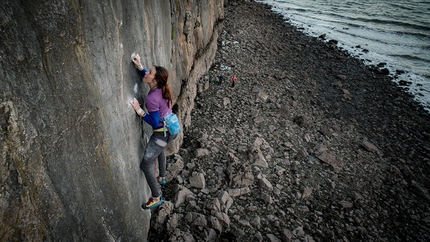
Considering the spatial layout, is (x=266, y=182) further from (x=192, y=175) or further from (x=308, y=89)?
(x=308, y=89)

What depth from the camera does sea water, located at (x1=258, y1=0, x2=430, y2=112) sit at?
20195 millimetres

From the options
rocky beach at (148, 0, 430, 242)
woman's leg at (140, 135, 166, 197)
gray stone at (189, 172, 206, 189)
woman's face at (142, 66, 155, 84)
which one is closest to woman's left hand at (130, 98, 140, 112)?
woman's face at (142, 66, 155, 84)

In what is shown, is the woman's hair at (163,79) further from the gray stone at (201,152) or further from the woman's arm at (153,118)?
the gray stone at (201,152)

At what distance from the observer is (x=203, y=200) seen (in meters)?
7.00

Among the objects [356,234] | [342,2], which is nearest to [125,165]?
[356,234]

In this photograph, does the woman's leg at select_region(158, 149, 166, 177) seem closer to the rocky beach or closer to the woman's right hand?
the rocky beach

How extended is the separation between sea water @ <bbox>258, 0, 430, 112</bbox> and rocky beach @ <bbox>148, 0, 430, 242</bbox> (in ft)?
15.8

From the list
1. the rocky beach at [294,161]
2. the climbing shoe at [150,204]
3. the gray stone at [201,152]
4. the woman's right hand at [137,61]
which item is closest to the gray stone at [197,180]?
the rocky beach at [294,161]

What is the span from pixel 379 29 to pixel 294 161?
90.1ft

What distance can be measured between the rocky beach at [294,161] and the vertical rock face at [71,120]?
232 centimetres

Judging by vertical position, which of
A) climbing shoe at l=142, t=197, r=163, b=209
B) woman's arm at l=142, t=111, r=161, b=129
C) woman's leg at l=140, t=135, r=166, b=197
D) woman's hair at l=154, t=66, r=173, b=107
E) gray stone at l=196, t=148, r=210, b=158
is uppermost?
woman's hair at l=154, t=66, r=173, b=107

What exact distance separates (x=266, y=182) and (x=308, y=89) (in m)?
8.74

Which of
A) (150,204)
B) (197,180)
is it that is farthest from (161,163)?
(197,180)

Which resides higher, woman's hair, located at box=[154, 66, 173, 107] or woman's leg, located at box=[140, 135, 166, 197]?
woman's hair, located at box=[154, 66, 173, 107]
